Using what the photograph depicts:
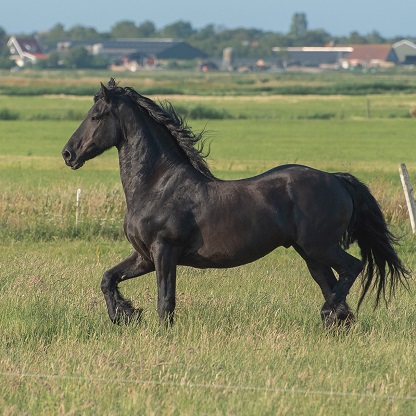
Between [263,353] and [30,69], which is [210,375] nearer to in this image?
[263,353]

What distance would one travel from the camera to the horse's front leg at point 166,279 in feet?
28.2

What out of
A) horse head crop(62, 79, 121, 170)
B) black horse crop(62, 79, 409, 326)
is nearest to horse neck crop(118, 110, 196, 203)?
black horse crop(62, 79, 409, 326)

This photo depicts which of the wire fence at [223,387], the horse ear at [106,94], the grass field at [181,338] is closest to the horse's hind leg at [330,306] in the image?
the grass field at [181,338]

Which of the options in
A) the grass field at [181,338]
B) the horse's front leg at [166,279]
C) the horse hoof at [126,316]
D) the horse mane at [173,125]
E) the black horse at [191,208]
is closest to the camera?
the grass field at [181,338]

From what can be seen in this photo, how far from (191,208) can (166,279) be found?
0.60 m

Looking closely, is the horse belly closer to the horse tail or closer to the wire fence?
the horse tail

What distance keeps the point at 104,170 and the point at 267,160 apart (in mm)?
5060

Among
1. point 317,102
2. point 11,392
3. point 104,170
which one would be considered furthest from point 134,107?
point 317,102

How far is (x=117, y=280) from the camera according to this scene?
894 cm

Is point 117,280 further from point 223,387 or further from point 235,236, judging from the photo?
point 223,387

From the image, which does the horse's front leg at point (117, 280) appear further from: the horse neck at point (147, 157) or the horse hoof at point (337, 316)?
the horse hoof at point (337, 316)

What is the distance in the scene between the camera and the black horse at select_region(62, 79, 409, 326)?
870 cm

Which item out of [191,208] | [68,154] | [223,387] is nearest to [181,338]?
[191,208]

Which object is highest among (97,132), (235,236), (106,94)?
(106,94)
